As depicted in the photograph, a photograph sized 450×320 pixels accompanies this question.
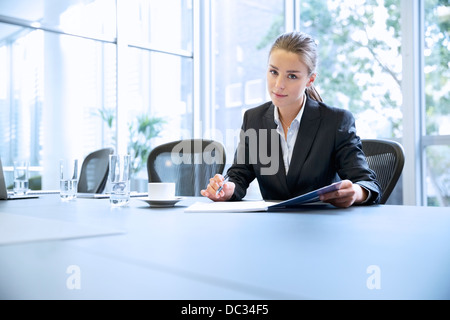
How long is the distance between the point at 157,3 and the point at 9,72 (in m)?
2.01

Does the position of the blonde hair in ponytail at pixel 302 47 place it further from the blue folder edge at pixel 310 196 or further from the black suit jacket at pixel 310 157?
the blue folder edge at pixel 310 196

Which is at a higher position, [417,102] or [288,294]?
[417,102]

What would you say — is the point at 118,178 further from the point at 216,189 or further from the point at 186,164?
the point at 186,164

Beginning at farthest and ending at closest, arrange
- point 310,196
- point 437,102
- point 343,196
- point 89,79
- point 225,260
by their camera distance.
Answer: point 89,79 → point 437,102 → point 343,196 → point 310,196 → point 225,260

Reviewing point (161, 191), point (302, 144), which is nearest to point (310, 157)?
point (302, 144)

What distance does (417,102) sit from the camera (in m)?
3.70

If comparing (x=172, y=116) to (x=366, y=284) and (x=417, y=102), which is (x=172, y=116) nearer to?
(x=417, y=102)

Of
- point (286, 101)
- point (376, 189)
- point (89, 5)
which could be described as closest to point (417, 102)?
point (286, 101)

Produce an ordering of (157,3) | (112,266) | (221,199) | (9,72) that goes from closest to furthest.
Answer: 1. (112,266)
2. (221,199)
3. (9,72)
4. (157,3)

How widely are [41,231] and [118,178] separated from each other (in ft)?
2.07

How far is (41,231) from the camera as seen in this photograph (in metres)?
0.77

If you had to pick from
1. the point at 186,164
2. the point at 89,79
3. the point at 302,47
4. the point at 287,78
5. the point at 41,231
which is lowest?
the point at 41,231

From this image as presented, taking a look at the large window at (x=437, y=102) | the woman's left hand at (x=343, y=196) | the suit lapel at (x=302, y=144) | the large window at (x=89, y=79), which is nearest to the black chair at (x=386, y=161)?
the suit lapel at (x=302, y=144)

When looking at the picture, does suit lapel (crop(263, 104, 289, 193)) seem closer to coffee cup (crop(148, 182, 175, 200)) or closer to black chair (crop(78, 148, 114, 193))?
coffee cup (crop(148, 182, 175, 200))
